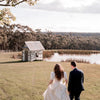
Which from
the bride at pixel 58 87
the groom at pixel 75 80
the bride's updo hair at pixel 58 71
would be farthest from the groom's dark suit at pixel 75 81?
the bride's updo hair at pixel 58 71

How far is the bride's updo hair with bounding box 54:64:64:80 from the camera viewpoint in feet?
23.9

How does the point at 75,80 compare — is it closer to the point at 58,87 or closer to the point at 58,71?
the point at 58,87

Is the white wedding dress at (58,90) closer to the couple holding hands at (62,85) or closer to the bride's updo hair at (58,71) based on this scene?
the couple holding hands at (62,85)

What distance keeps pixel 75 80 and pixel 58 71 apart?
3.13 ft

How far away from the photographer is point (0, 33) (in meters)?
64.5

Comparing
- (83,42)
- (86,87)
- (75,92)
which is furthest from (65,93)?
(83,42)

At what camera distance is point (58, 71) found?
291 inches

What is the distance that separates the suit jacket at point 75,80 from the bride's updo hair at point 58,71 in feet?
1.71

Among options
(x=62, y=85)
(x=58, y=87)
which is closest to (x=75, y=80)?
(x=62, y=85)

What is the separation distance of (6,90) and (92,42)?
8677 cm

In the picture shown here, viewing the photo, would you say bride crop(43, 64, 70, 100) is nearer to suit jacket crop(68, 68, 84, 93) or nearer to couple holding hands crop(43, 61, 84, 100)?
couple holding hands crop(43, 61, 84, 100)

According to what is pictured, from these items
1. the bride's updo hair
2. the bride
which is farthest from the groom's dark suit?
the bride's updo hair

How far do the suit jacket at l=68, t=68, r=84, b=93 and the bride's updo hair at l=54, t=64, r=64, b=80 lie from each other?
520 millimetres

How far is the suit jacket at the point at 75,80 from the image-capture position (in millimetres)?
7730
